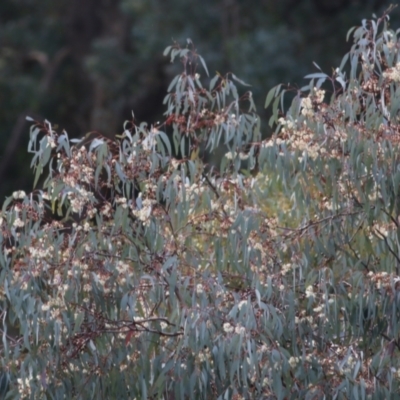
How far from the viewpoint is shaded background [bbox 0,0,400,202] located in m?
8.52

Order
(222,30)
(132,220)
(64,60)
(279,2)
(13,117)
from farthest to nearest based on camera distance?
(64,60)
(13,117)
(279,2)
(222,30)
(132,220)

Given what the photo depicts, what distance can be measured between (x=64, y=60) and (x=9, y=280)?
364 inches

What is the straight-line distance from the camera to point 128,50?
1016 centimetres

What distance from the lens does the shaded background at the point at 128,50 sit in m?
8.52

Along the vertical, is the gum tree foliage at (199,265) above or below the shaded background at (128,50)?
below

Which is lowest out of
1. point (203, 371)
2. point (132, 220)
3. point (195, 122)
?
point (203, 371)

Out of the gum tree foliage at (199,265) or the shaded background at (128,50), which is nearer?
the gum tree foliage at (199,265)

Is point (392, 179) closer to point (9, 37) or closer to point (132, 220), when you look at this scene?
point (132, 220)

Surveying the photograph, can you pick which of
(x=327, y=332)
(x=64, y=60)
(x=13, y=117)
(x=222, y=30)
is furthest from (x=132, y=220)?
(x=64, y=60)

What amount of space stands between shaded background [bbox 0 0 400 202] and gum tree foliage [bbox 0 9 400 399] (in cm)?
529

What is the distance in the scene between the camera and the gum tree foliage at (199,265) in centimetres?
258

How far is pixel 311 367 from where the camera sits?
2.59 m

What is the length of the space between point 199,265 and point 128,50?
24.7ft

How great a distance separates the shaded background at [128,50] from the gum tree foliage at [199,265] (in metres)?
5.29
